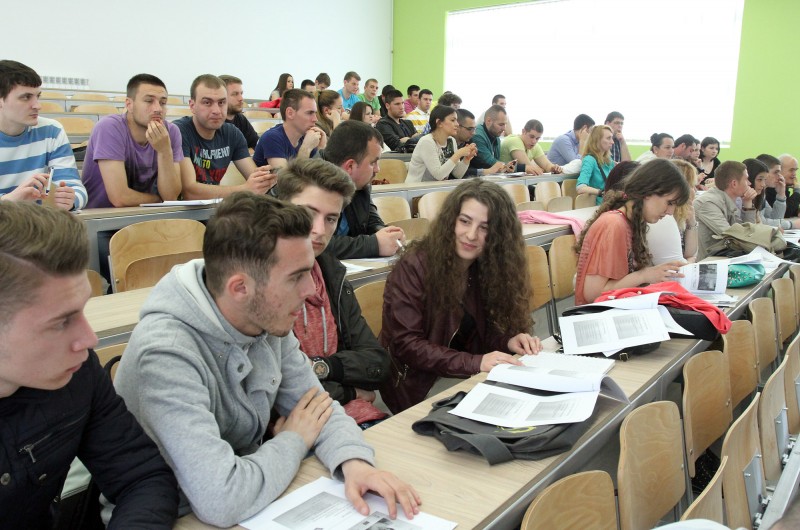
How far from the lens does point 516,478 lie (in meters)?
1.23

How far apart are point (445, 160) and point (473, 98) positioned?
7362 mm

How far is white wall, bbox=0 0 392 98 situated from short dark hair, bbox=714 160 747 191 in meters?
7.75

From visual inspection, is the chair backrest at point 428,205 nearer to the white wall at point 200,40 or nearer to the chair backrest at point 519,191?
the chair backrest at point 519,191

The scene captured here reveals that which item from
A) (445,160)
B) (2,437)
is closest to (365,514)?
(2,437)

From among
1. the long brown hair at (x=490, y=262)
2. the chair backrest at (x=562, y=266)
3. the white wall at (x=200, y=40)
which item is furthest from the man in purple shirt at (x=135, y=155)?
the white wall at (x=200, y=40)

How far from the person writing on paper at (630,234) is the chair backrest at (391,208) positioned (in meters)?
1.41

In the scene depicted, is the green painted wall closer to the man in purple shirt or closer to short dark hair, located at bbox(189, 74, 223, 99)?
short dark hair, located at bbox(189, 74, 223, 99)

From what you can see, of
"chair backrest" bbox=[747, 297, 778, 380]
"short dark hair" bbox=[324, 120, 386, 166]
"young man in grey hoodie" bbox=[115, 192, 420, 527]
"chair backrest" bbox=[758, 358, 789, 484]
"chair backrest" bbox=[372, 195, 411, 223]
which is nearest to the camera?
"young man in grey hoodie" bbox=[115, 192, 420, 527]

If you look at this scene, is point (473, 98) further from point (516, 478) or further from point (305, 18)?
point (516, 478)

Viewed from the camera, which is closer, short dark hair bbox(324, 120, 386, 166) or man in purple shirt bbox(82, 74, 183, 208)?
short dark hair bbox(324, 120, 386, 166)

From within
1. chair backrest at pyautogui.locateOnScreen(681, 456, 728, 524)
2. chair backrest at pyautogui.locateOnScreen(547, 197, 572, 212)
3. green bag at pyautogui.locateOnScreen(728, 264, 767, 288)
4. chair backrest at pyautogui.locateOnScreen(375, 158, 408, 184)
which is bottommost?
chair backrest at pyautogui.locateOnScreen(681, 456, 728, 524)

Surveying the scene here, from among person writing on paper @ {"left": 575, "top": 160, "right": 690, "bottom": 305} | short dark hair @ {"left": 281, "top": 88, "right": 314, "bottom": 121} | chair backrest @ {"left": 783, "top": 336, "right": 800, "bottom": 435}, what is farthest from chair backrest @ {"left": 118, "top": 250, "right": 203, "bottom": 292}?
chair backrest @ {"left": 783, "top": 336, "right": 800, "bottom": 435}

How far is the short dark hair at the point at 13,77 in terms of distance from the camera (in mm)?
2707

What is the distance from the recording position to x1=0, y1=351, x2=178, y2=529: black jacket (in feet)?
3.12
